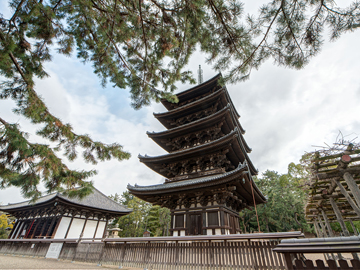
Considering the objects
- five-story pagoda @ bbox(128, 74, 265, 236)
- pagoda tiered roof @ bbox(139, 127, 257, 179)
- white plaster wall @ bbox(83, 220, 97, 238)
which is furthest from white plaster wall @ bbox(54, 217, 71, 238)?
pagoda tiered roof @ bbox(139, 127, 257, 179)

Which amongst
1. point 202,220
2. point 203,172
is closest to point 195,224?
point 202,220

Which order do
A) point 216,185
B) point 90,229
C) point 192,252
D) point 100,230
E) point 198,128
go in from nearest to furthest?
point 192,252 < point 216,185 < point 198,128 < point 90,229 < point 100,230

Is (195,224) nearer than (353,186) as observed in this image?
No

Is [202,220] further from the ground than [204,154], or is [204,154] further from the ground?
[204,154]

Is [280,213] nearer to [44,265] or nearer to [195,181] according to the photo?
[195,181]

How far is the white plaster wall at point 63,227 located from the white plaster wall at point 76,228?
0.35 meters

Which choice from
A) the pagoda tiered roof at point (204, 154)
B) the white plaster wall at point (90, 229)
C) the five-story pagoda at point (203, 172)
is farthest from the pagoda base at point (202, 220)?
the white plaster wall at point (90, 229)

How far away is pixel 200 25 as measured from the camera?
365cm

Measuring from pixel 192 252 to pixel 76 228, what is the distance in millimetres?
11483

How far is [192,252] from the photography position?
5645mm

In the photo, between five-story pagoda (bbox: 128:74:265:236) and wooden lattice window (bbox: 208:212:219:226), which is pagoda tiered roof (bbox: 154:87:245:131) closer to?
five-story pagoda (bbox: 128:74:265:236)

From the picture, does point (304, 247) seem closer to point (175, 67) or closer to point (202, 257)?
point (202, 257)

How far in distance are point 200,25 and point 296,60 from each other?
2.11 m

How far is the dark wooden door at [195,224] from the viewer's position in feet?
24.6
